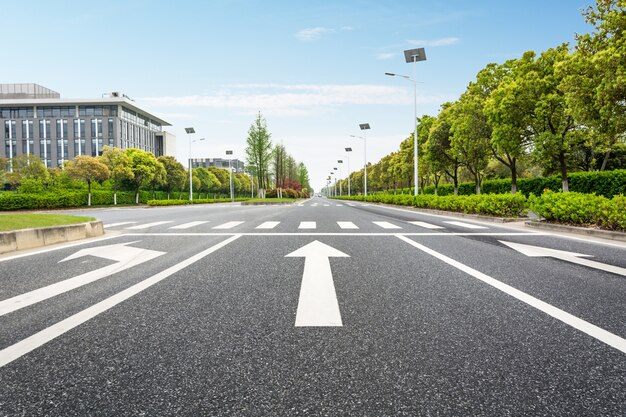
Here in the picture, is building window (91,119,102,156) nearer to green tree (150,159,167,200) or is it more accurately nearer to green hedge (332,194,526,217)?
green tree (150,159,167,200)

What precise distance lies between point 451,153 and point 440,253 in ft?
121

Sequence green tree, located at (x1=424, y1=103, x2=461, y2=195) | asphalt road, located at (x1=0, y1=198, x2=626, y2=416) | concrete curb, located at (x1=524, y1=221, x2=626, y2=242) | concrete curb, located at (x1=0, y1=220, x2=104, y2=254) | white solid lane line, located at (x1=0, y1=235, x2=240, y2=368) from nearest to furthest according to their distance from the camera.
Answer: asphalt road, located at (x1=0, y1=198, x2=626, y2=416), white solid lane line, located at (x1=0, y1=235, x2=240, y2=368), concrete curb, located at (x1=0, y1=220, x2=104, y2=254), concrete curb, located at (x1=524, y1=221, x2=626, y2=242), green tree, located at (x1=424, y1=103, x2=461, y2=195)

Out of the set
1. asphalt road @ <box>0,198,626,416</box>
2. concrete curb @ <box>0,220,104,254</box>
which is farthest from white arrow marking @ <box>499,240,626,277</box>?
concrete curb @ <box>0,220,104,254</box>

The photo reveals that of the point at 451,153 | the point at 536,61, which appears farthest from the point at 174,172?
the point at 536,61

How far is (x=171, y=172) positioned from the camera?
66750 millimetres

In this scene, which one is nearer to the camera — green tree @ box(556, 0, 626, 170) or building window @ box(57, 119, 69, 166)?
green tree @ box(556, 0, 626, 170)

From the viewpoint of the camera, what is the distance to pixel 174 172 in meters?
66.9

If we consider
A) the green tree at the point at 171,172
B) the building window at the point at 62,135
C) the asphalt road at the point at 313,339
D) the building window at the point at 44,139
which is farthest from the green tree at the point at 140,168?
the asphalt road at the point at 313,339

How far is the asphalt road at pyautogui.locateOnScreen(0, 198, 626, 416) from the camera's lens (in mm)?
2154

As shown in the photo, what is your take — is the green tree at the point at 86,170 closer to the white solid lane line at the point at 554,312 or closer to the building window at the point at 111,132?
the building window at the point at 111,132

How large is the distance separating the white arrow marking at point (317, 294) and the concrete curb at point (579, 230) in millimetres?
7272

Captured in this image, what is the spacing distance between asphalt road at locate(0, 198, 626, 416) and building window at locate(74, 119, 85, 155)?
89014mm

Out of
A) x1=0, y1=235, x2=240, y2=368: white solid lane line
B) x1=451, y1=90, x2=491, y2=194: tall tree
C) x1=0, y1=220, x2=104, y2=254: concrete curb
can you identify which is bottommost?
x1=0, y1=235, x2=240, y2=368: white solid lane line

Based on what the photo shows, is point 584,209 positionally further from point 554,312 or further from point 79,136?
point 79,136
